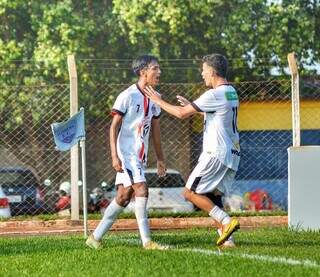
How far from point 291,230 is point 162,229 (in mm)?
3434

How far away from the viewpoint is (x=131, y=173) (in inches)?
420

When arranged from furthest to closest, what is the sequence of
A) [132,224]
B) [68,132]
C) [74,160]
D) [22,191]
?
[22,191]
[74,160]
[132,224]
[68,132]

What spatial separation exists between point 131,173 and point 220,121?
1.01m

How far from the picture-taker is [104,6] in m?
30.5

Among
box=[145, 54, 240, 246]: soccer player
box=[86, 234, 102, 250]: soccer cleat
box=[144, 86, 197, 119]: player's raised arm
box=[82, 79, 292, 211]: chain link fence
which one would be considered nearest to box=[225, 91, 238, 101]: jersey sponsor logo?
box=[145, 54, 240, 246]: soccer player

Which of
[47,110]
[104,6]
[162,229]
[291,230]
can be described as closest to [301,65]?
[104,6]

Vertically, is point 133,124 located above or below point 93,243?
above

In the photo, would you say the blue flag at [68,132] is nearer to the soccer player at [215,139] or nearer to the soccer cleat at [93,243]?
the soccer cleat at [93,243]

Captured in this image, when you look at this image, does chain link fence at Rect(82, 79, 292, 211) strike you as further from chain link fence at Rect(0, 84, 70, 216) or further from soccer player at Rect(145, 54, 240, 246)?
soccer player at Rect(145, 54, 240, 246)

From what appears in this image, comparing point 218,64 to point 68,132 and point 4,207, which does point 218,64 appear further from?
point 4,207

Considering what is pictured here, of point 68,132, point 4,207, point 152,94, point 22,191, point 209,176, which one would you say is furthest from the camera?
point 22,191

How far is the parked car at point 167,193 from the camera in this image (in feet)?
68.4

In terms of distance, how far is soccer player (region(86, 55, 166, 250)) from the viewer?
35.0 ft

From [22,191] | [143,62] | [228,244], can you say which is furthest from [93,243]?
[22,191]
